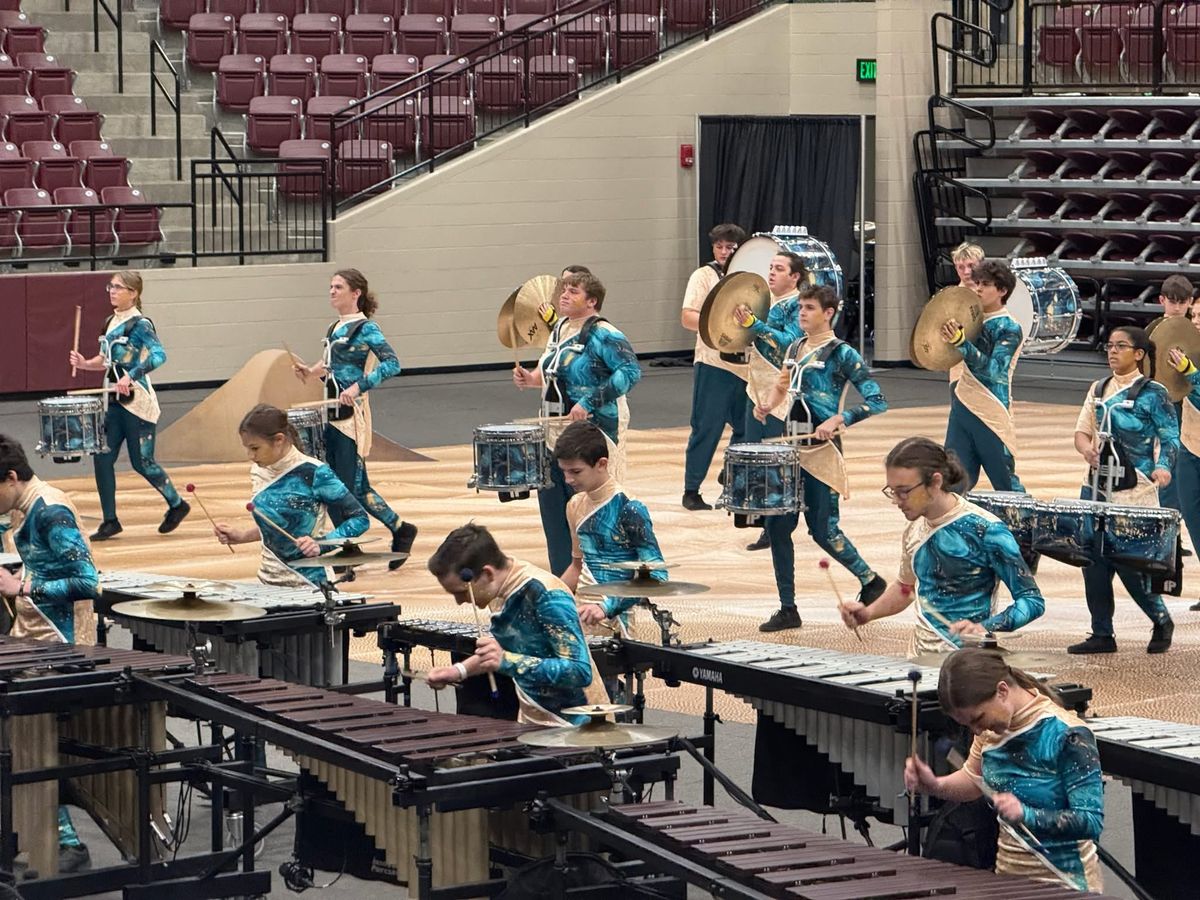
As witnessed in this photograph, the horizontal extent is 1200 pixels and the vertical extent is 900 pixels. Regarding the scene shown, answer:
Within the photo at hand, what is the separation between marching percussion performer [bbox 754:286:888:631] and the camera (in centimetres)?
1038

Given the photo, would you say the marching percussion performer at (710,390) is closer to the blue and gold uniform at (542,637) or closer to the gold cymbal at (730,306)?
the gold cymbal at (730,306)

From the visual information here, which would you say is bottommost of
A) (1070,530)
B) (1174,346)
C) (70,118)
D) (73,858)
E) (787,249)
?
(73,858)

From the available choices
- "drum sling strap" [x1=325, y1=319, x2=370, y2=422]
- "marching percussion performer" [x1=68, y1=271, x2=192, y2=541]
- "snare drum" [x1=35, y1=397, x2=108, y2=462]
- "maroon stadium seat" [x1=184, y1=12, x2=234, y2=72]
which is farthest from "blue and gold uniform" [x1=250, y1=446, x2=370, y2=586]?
"maroon stadium seat" [x1=184, y1=12, x2=234, y2=72]

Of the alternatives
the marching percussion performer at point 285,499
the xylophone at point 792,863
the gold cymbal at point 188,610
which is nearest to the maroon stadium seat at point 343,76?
the marching percussion performer at point 285,499

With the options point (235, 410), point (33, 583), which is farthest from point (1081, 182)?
point (33, 583)

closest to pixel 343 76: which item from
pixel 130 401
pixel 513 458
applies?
pixel 130 401

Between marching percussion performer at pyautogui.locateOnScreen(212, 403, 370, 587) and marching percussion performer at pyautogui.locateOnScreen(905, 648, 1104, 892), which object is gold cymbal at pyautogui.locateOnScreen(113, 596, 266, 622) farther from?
marching percussion performer at pyautogui.locateOnScreen(905, 648, 1104, 892)

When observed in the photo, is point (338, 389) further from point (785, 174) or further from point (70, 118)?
point (785, 174)

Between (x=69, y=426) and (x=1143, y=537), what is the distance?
6.35m

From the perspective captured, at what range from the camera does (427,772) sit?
5.59 metres

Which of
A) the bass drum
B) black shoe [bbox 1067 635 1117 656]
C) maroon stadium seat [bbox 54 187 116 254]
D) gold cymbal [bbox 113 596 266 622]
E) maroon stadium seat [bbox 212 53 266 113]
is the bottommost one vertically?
black shoe [bbox 1067 635 1117 656]

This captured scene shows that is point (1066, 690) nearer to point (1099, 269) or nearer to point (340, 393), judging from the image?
point (340, 393)

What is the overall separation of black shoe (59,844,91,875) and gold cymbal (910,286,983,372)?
213 inches

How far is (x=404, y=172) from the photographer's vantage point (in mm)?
21203
